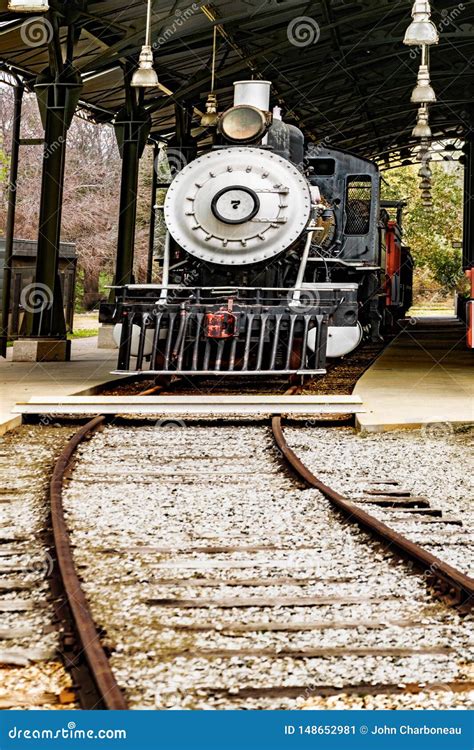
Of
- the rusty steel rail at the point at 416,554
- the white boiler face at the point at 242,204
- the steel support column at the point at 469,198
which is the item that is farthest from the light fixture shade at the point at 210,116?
the steel support column at the point at 469,198

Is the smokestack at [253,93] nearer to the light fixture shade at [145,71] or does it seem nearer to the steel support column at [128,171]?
the light fixture shade at [145,71]

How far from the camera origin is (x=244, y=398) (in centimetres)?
946

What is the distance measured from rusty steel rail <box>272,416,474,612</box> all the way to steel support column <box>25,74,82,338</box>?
891 centimetres

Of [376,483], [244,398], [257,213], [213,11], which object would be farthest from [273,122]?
[376,483]

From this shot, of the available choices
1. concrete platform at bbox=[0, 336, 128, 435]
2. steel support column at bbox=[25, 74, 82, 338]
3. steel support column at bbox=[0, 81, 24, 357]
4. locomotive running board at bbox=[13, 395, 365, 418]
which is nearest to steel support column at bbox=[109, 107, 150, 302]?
concrete platform at bbox=[0, 336, 128, 435]

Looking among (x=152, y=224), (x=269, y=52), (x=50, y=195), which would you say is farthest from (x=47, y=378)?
(x=269, y=52)

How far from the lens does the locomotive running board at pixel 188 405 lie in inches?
358

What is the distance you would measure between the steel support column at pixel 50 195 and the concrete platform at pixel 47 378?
2.30ft

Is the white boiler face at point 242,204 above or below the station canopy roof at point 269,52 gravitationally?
below

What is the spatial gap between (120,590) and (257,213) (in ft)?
24.0

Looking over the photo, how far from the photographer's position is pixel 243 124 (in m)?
11.1

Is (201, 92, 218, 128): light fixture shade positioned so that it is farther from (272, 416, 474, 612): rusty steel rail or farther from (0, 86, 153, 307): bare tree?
(0, 86, 153, 307): bare tree

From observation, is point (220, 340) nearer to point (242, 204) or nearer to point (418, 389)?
point (242, 204)

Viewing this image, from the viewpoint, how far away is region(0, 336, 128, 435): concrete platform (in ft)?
32.4
